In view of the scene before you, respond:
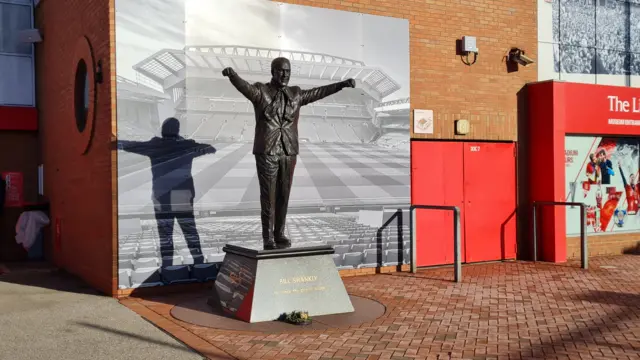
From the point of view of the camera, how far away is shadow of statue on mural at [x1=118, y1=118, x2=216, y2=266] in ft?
28.2

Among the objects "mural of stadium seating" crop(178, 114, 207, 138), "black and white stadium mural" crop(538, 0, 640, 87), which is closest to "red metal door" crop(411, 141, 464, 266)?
"black and white stadium mural" crop(538, 0, 640, 87)

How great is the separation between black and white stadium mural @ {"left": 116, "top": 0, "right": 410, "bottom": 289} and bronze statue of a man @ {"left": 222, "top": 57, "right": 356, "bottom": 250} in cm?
98

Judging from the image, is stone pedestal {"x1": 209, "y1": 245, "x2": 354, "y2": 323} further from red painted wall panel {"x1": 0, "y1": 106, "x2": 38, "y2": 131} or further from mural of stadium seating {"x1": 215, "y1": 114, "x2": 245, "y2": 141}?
red painted wall panel {"x1": 0, "y1": 106, "x2": 38, "y2": 131}

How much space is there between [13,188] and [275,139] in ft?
26.6

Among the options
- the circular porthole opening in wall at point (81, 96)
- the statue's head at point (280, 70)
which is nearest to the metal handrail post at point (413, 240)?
the statue's head at point (280, 70)

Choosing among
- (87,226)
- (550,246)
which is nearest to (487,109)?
(550,246)

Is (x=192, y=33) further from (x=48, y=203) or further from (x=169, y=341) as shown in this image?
(x=48, y=203)

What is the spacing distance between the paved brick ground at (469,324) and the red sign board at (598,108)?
3089mm

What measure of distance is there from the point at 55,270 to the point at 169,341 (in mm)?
6133

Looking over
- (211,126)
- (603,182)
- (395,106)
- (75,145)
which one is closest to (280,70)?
(211,126)

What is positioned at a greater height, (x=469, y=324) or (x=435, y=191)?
(x=435, y=191)

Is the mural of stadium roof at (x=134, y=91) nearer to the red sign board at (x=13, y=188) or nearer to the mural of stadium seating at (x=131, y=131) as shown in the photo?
the mural of stadium seating at (x=131, y=131)

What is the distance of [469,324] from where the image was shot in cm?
678

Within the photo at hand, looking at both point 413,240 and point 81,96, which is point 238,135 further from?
point 413,240
